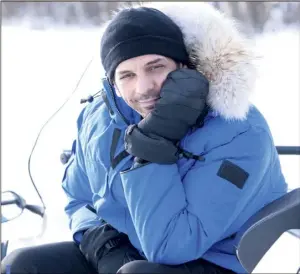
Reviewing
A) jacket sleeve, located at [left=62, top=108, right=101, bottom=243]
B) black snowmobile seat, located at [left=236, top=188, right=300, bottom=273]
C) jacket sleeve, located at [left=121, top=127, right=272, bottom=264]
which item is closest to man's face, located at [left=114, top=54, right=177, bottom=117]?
jacket sleeve, located at [left=121, top=127, right=272, bottom=264]

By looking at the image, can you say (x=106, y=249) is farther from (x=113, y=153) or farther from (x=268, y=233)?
(x=268, y=233)

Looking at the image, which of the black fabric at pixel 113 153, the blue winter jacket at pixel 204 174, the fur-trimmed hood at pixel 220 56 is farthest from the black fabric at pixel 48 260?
the fur-trimmed hood at pixel 220 56

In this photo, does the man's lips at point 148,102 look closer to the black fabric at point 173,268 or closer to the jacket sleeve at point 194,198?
the jacket sleeve at point 194,198

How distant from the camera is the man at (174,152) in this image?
165 cm

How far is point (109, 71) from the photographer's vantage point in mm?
1870

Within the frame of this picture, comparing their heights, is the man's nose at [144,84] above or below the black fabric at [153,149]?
above

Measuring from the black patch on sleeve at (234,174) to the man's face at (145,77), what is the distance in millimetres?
292

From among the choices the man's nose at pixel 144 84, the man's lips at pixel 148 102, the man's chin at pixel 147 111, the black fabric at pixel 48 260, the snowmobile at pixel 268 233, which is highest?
the man's nose at pixel 144 84

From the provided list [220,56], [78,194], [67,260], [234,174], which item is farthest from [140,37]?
[67,260]

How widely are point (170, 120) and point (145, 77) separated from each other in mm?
157

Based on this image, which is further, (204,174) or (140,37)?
(140,37)

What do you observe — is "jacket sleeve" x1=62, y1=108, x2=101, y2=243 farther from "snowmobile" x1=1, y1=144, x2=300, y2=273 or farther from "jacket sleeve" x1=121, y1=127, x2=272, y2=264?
"snowmobile" x1=1, y1=144, x2=300, y2=273

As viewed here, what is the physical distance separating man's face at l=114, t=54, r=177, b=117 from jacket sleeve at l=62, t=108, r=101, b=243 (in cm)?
36

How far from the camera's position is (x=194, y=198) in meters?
1.66
